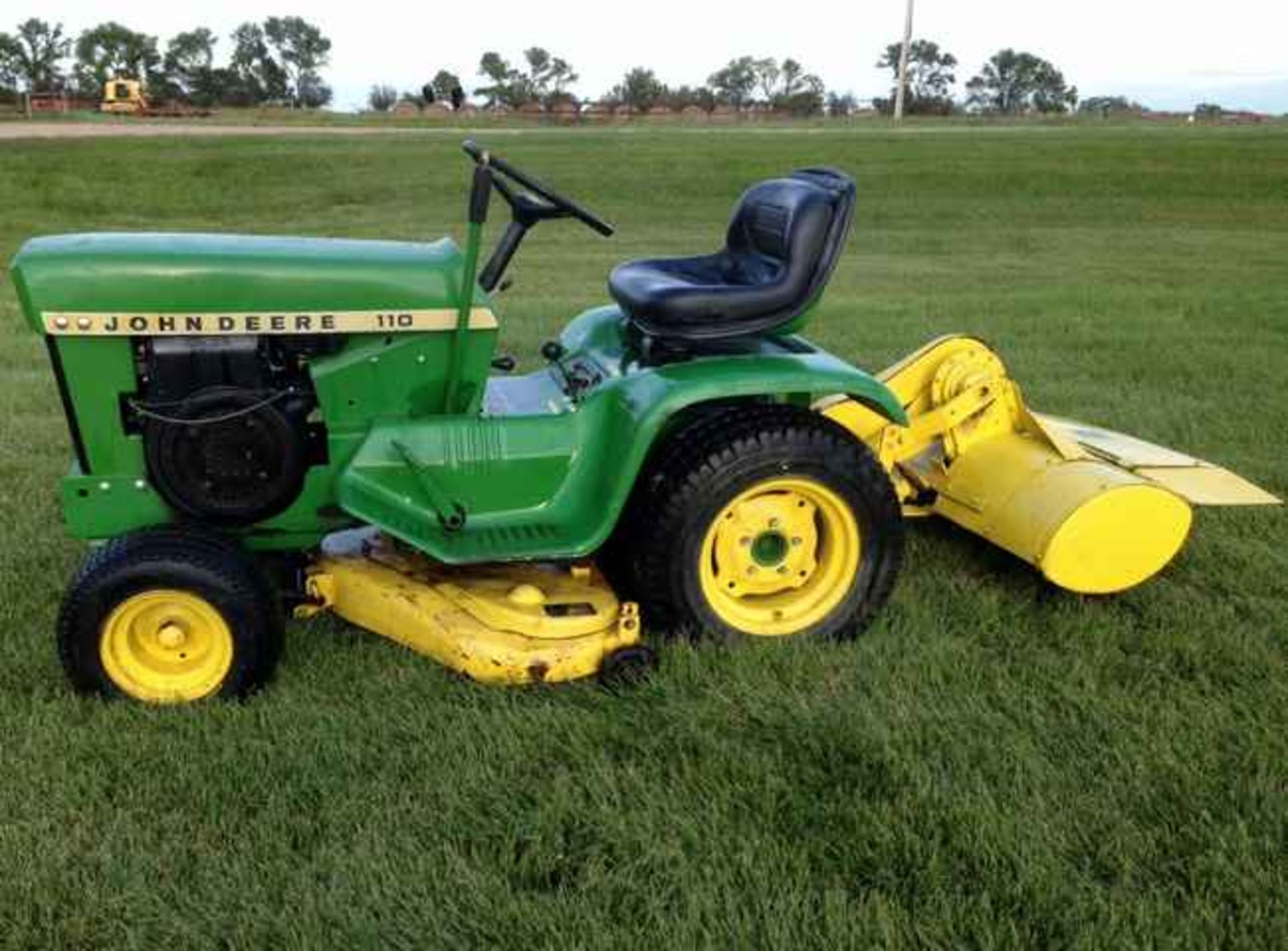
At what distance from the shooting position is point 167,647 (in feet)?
9.61

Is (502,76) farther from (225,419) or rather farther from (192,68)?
(225,419)

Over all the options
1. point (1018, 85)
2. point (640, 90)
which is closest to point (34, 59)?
point (640, 90)

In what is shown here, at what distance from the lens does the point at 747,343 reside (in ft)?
11.5

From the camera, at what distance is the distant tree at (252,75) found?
6406 centimetres

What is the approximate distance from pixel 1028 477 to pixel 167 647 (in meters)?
2.49

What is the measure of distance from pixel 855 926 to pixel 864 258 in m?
10.9

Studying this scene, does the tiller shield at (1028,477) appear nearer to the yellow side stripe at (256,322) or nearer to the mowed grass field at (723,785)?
the mowed grass field at (723,785)

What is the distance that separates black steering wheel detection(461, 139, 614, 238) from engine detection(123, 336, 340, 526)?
63cm

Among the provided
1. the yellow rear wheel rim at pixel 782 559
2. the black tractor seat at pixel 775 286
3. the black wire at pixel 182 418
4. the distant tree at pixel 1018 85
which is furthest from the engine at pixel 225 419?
the distant tree at pixel 1018 85

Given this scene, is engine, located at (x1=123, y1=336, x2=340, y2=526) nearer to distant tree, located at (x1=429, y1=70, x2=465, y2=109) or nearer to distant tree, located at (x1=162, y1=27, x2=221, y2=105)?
distant tree, located at (x1=429, y1=70, x2=465, y2=109)

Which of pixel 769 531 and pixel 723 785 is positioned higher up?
pixel 769 531

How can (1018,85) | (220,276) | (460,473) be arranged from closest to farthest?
(220,276)
(460,473)
(1018,85)

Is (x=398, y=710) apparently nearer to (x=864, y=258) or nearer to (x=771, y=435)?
(x=771, y=435)

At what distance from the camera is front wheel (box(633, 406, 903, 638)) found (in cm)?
311
